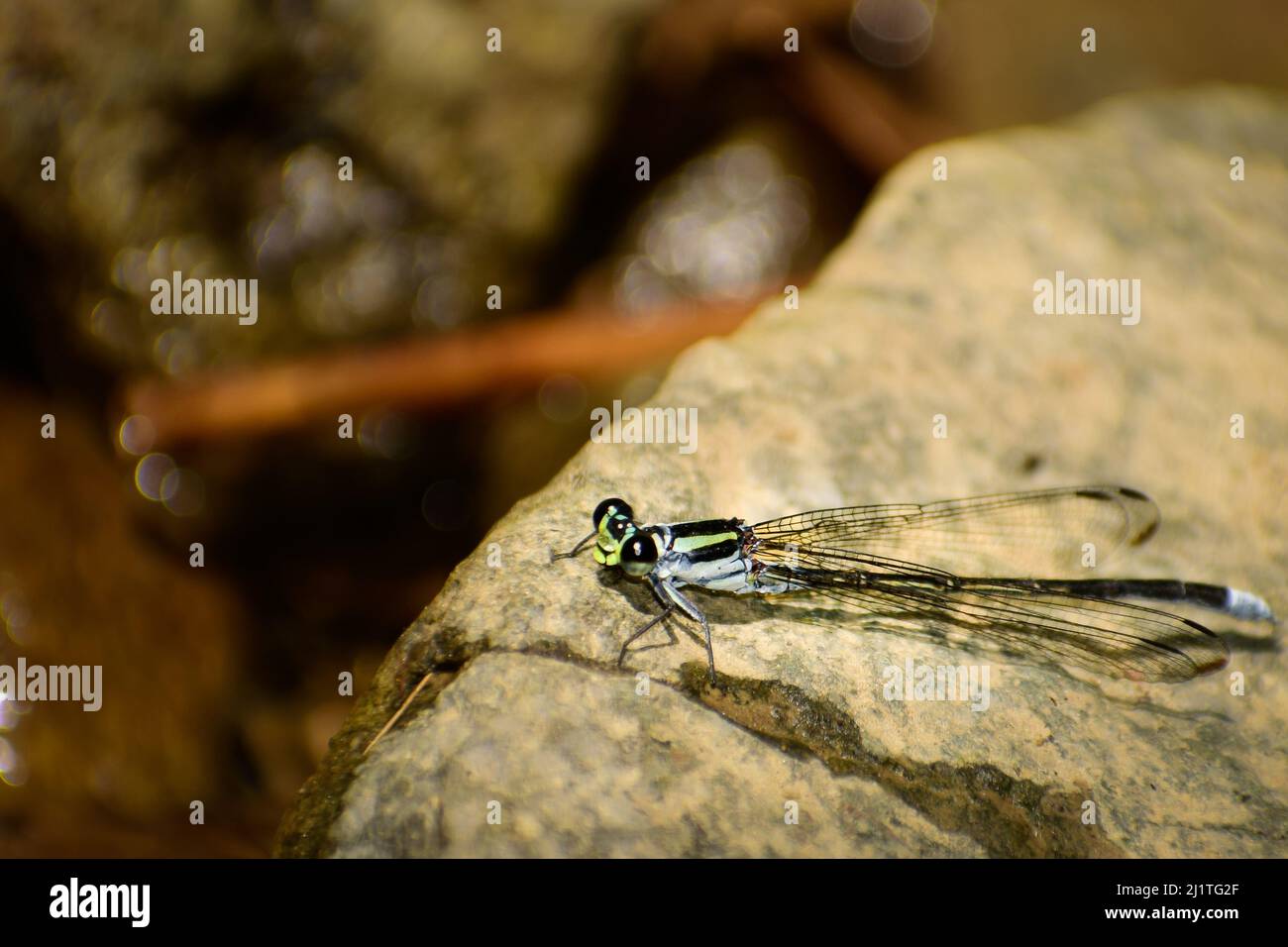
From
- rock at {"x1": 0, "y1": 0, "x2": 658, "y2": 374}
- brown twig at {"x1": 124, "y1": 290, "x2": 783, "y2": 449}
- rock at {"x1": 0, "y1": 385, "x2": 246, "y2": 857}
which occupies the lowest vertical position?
rock at {"x1": 0, "y1": 385, "x2": 246, "y2": 857}

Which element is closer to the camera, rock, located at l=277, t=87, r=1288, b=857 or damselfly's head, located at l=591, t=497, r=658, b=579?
rock, located at l=277, t=87, r=1288, b=857

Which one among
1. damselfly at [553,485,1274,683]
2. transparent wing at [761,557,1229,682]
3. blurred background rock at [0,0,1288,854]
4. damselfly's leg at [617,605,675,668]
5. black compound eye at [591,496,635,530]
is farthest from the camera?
blurred background rock at [0,0,1288,854]

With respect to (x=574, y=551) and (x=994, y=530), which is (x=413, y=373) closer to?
(x=574, y=551)

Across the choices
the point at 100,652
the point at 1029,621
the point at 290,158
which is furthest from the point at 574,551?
the point at 290,158

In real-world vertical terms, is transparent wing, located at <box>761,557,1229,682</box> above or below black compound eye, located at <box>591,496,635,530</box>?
below

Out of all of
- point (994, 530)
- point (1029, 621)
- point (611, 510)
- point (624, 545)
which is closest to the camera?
point (624, 545)

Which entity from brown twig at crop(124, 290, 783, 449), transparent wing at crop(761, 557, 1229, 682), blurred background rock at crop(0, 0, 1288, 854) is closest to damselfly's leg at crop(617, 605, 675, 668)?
transparent wing at crop(761, 557, 1229, 682)

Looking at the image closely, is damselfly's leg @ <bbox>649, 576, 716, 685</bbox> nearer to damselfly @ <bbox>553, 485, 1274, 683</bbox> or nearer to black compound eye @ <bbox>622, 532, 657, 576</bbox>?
damselfly @ <bbox>553, 485, 1274, 683</bbox>

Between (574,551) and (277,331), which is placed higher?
(277,331)

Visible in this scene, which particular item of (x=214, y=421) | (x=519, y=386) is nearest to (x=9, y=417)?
(x=214, y=421)
